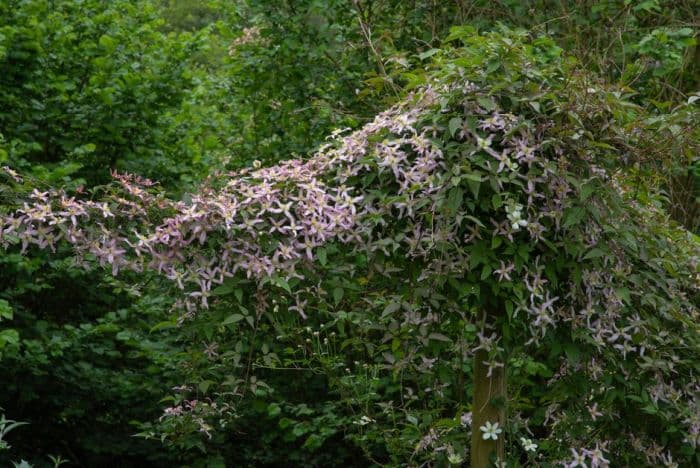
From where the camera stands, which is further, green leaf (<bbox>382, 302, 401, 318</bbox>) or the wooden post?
the wooden post

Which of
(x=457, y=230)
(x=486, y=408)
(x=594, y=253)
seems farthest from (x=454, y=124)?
(x=486, y=408)

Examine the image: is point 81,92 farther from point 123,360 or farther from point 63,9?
point 123,360

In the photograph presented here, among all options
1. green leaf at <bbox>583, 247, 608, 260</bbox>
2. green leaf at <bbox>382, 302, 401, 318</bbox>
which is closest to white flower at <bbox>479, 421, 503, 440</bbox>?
green leaf at <bbox>382, 302, 401, 318</bbox>

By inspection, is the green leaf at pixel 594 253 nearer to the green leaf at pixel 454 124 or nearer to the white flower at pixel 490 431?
the green leaf at pixel 454 124

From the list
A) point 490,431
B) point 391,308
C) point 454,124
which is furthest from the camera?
point 490,431

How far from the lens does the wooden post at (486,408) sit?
251 centimetres

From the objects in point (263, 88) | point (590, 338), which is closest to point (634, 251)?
point (590, 338)


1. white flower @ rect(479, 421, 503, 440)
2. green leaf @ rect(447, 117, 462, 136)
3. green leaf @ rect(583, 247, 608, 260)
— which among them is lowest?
white flower @ rect(479, 421, 503, 440)

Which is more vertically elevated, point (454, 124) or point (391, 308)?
point (454, 124)

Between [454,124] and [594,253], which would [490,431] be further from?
[454,124]

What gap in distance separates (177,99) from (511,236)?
3.54m

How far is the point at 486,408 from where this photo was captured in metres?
2.52

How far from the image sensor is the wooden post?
2506 mm

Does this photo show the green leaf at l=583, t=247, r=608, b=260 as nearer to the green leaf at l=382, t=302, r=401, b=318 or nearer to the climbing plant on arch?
the climbing plant on arch
